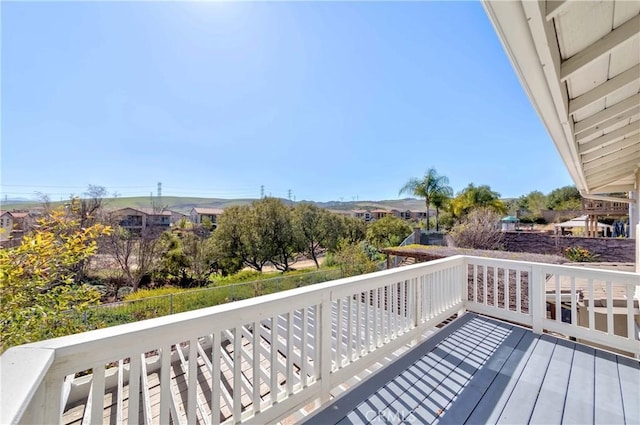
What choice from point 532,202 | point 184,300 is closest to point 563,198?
point 532,202

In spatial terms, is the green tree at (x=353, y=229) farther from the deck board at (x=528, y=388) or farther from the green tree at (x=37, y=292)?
the green tree at (x=37, y=292)

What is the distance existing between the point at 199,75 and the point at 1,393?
809 cm

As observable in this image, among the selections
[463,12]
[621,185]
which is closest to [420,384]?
[463,12]

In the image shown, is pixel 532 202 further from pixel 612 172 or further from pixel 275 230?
pixel 612 172

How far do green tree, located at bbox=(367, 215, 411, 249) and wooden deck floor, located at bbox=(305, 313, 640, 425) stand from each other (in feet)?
51.9

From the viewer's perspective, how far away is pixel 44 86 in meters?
6.65

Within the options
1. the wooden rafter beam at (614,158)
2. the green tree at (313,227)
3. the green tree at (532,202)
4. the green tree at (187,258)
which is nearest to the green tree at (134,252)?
the green tree at (187,258)

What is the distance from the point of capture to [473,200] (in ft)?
65.7

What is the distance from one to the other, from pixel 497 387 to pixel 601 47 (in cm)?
219

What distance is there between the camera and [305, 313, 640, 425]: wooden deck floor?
1715 millimetres

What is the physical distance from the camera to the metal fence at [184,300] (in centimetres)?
630

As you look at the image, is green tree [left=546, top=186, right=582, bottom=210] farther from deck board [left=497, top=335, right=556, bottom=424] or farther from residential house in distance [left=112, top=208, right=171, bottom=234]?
residential house in distance [left=112, top=208, right=171, bottom=234]

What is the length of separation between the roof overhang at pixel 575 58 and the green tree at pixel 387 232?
53.2 ft

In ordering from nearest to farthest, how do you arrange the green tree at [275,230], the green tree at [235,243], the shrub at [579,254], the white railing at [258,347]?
the white railing at [258,347], the shrub at [579,254], the green tree at [235,243], the green tree at [275,230]
